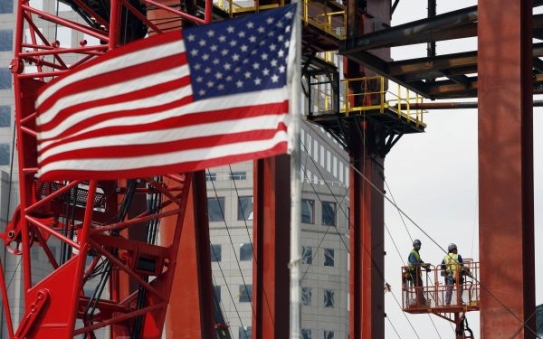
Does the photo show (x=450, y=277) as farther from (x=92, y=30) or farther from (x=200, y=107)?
(x=200, y=107)

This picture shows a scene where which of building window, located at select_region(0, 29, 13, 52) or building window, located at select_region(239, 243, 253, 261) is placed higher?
building window, located at select_region(0, 29, 13, 52)

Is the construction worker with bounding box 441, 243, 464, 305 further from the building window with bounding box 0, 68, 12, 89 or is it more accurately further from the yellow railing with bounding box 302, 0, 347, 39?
the building window with bounding box 0, 68, 12, 89

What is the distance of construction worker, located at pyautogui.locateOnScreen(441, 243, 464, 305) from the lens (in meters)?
41.9

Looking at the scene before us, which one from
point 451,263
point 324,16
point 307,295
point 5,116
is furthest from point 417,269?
point 307,295

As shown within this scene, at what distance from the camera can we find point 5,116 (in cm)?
11562

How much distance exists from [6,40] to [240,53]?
101m

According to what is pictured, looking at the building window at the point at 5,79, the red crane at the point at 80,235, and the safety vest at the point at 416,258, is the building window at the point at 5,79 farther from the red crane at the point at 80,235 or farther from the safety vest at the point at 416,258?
the red crane at the point at 80,235

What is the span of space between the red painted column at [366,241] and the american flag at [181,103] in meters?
27.0

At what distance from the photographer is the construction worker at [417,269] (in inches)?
1713

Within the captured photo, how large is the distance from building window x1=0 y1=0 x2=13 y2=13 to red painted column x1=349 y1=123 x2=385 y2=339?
239 feet

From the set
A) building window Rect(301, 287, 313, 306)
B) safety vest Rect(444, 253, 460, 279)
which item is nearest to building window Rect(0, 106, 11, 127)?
building window Rect(301, 287, 313, 306)

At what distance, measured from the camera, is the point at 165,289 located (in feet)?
123

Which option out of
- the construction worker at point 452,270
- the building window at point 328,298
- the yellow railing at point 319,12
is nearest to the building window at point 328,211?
the building window at point 328,298

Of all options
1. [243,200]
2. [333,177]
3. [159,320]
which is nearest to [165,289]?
[159,320]
